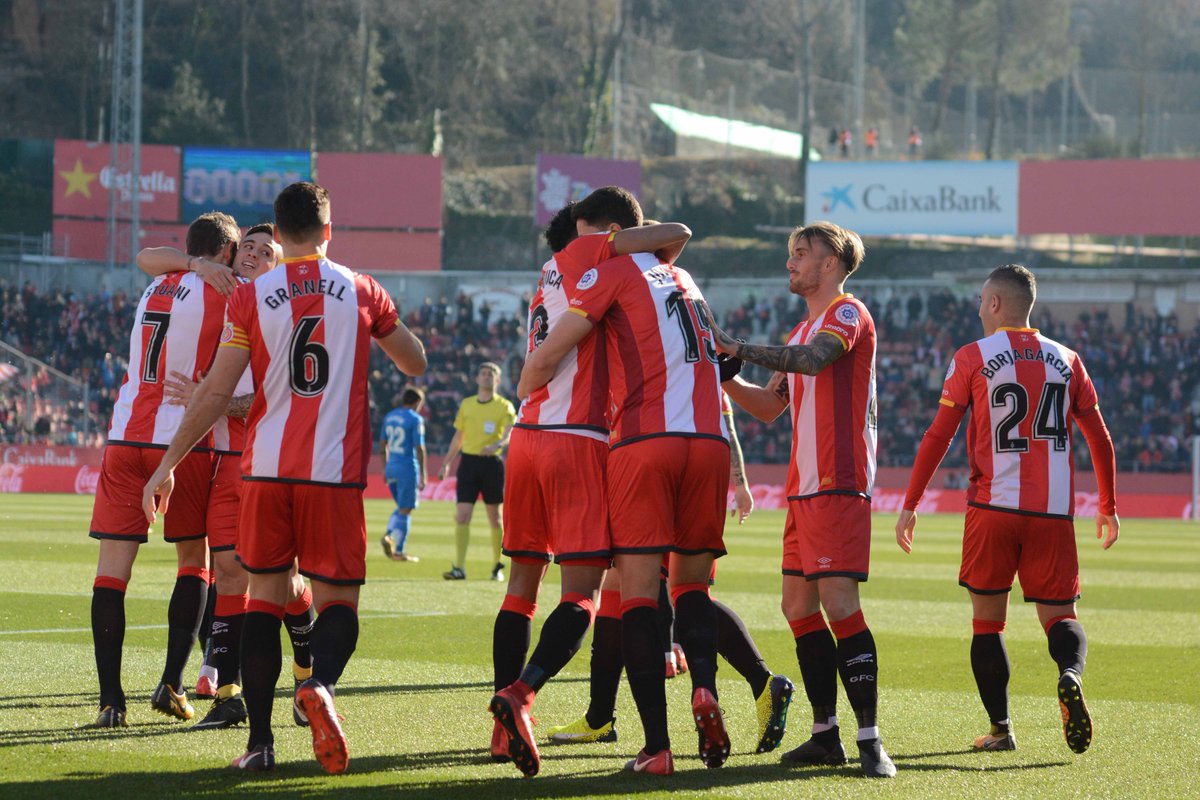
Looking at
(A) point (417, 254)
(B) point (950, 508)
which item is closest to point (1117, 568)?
(B) point (950, 508)

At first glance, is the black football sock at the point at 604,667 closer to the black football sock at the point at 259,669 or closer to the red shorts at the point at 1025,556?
the black football sock at the point at 259,669

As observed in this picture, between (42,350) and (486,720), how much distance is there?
3583 cm

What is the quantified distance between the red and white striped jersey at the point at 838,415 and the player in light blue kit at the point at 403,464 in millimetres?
11543

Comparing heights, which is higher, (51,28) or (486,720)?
(51,28)

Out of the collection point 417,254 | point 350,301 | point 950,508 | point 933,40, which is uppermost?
point 933,40

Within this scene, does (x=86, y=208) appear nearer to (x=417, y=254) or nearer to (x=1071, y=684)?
(x=417, y=254)

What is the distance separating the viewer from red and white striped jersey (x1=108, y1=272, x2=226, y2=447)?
695 centimetres

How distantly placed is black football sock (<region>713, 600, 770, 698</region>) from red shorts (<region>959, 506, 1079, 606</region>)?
3.33 feet

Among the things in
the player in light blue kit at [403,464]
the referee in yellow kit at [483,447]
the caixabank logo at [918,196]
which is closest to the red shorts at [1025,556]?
the referee in yellow kit at [483,447]

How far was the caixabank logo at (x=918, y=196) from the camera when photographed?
136ft

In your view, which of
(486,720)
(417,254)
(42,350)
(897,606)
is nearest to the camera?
(486,720)

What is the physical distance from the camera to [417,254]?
4541cm

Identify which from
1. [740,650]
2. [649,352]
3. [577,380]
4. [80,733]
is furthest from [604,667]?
[80,733]

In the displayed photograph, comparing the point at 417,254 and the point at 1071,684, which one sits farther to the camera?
the point at 417,254
